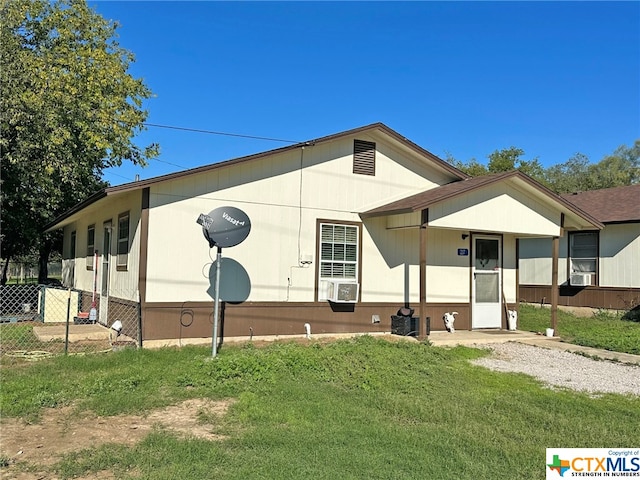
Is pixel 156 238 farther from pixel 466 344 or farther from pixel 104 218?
pixel 466 344

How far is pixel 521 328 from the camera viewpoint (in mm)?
13867

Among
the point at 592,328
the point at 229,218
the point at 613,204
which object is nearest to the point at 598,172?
the point at 613,204

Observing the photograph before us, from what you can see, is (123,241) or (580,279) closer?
(123,241)

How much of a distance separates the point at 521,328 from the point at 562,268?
5286mm

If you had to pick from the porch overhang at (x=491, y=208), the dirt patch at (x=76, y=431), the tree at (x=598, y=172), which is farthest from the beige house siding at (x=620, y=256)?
the tree at (x=598, y=172)

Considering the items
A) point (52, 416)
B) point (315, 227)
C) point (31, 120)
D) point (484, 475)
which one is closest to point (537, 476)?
point (484, 475)

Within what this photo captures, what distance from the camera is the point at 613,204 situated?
17.9m

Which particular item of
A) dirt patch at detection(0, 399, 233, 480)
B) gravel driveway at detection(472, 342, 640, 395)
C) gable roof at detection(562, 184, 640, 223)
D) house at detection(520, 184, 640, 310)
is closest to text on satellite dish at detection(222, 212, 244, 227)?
dirt patch at detection(0, 399, 233, 480)

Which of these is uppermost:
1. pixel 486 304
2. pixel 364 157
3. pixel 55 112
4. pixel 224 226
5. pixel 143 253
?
pixel 55 112

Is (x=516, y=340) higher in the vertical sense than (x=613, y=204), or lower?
lower

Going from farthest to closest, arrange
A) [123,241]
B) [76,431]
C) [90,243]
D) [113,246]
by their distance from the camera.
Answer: [90,243], [113,246], [123,241], [76,431]

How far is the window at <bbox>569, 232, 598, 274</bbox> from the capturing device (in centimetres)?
1716

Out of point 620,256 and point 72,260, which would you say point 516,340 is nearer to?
point 620,256

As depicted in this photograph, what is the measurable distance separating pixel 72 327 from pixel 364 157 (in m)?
7.24
